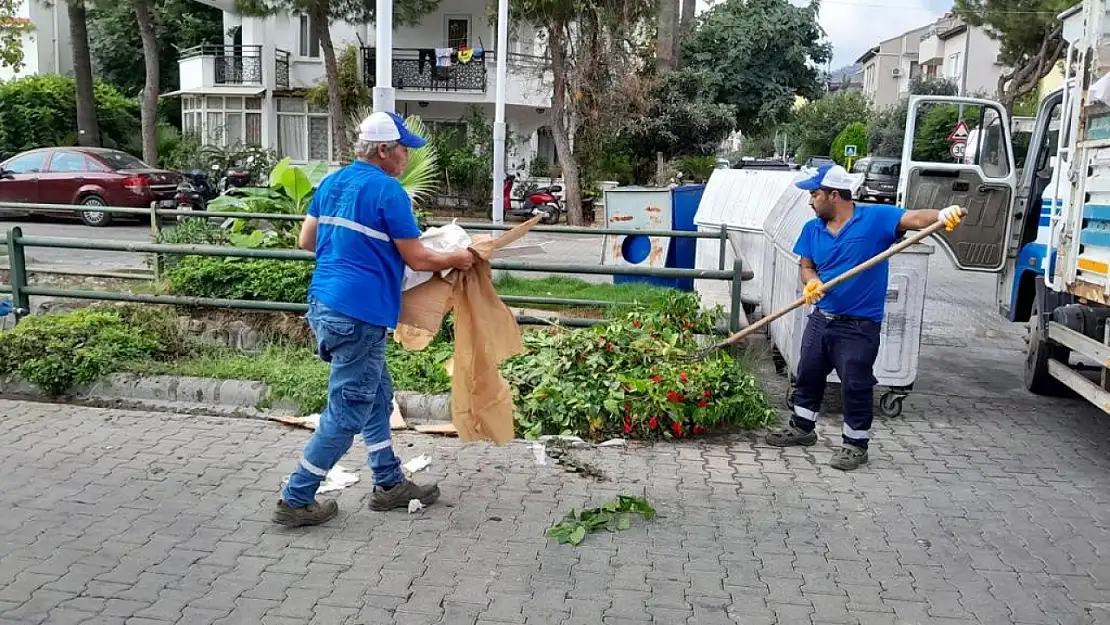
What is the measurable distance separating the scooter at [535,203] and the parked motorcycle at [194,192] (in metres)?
6.86

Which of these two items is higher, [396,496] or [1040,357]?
[1040,357]

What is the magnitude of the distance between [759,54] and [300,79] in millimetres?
14092

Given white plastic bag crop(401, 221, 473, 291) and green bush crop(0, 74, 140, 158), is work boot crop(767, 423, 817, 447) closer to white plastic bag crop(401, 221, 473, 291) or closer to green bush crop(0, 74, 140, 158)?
white plastic bag crop(401, 221, 473, 291)

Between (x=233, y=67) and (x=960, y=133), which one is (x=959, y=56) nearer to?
(x=233, y=67)

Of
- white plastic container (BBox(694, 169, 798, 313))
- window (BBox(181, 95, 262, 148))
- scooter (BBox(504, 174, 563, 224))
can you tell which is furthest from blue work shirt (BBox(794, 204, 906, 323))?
window (BBox(181, 95, 262, 148))

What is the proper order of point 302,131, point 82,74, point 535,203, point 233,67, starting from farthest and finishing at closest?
point 302,131 < point 233,67 < point 82,74 < point 535,203

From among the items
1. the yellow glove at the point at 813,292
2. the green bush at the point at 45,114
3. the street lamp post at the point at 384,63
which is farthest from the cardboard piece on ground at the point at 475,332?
the green bush at the point at 45,114

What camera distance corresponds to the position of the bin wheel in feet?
22.4

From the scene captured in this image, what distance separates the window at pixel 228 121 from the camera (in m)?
30.6

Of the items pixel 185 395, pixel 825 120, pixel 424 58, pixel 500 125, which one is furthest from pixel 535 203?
pixel 825 120

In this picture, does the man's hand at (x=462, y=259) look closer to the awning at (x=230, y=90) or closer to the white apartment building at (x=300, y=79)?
the white apartment building at (x=300, y=79)

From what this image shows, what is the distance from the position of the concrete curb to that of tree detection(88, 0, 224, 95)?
29.8 meters

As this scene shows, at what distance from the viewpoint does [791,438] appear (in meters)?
6.07

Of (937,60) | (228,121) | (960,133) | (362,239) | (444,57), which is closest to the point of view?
(362,239)
